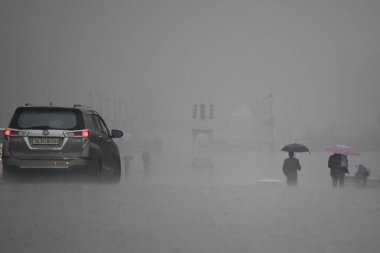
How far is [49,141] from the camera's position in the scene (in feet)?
39.8

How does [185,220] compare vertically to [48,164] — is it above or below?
below

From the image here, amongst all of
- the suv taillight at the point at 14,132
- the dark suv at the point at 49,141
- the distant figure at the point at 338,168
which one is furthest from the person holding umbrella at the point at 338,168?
the suv taillight at the point at 14,132

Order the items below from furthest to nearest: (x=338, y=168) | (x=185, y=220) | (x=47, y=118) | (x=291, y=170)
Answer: (x=338, y=168) → (x=291, y=170) → (x=47, y=118) → (x=185, y=220)

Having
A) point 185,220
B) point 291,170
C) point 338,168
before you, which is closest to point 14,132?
point 185,220

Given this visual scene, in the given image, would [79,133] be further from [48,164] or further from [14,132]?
[14,132]

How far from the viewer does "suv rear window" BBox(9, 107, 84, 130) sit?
1238 cm

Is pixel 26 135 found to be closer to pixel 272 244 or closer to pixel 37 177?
pixel 37 177

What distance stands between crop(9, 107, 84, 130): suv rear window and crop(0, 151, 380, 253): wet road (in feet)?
5.83

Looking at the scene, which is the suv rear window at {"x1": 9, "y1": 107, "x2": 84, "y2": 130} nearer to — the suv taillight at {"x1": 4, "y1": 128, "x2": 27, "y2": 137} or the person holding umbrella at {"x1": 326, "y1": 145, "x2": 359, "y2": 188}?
the suv taillight at {"x1": 4, "y1": 128, "x2": 27, "y2": 137}

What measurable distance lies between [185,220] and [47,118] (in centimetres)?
583

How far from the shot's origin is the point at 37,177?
12.4m

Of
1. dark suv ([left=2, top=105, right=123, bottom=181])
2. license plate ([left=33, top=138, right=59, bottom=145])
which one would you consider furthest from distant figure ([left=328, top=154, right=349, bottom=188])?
license plate ([left=33, top=138, right=59, bottom=145])

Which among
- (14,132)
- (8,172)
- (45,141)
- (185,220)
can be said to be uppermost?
(14,132)

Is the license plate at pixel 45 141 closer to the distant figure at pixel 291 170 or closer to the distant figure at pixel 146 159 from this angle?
the distant figure at pixel 291 170
